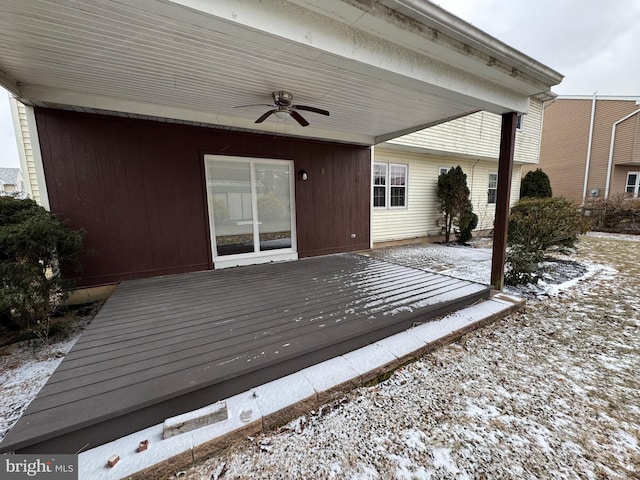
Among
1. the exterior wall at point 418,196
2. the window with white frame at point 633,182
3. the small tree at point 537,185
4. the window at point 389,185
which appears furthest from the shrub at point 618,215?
the window at point 389,185

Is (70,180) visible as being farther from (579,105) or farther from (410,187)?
(579,105)

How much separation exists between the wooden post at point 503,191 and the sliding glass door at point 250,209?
3.54m

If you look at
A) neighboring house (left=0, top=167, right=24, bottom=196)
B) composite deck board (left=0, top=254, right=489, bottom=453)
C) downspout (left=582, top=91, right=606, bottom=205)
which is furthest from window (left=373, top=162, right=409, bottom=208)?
neighboring house (left=0, top=167, right=24, bottom=196)

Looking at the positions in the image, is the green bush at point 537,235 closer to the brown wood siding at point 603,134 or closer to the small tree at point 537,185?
the small tree at point 537,185

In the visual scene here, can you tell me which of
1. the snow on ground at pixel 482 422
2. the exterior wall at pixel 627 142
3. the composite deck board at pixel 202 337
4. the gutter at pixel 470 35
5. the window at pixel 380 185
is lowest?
the snow on ground at pixel 482 422

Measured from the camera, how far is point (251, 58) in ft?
8.42

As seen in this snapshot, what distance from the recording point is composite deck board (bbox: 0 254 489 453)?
151 cm

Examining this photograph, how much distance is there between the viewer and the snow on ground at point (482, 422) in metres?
1.44

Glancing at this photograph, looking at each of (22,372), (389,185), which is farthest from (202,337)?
(389,185)

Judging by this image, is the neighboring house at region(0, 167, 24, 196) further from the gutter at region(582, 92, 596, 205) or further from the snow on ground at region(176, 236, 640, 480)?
the gutter at region(582, 92, 596, 205)

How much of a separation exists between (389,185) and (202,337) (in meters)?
6.58

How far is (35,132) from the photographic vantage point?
3.46 m

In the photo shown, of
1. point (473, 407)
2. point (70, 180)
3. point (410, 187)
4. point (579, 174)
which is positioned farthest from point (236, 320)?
point (579, 174)

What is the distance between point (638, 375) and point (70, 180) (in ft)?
21.8
